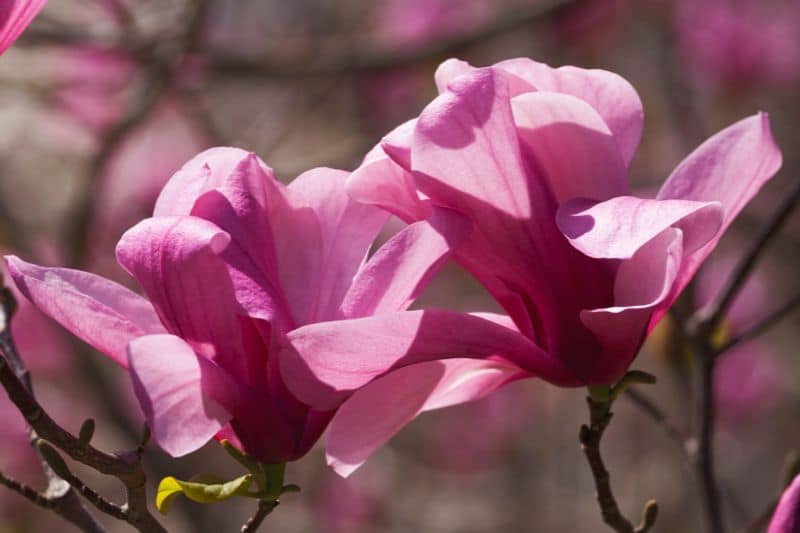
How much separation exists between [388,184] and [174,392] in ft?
0.49

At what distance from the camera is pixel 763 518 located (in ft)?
2.50

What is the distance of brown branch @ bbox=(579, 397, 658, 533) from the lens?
24.5 inches

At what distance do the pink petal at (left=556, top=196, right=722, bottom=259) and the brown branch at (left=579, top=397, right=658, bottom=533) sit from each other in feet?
0.34

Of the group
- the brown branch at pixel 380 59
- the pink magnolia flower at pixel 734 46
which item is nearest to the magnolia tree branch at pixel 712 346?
the brown branch at pixel 380 59

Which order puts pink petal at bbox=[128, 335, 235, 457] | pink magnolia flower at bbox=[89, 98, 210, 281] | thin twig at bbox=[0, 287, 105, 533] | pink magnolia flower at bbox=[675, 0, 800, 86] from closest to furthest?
1. pink petal at bbox=[128, 335, 235, 457]
2. thin twig at bbox=[0, 287, 105, 533]
3. pink magnolia flower at bbox=[89, 98, 210, 281]
4. pink magnolia flower at bbox=[675, 0, 800, 86]

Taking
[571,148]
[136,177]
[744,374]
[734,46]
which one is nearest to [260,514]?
[571,148]

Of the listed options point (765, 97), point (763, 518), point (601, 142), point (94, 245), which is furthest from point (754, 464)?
point (601, 142)

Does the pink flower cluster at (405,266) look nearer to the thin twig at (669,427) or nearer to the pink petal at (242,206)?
the pink petal at (242,206)

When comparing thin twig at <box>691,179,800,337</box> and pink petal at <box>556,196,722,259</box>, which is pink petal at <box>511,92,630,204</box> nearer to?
pink petal at <box>556,196,722,259</box>

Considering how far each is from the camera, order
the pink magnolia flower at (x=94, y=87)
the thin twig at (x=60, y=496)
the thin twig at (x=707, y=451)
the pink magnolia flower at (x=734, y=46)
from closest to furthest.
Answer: the thin twig at (x=60, y=496) < the thin twig at (x=707, y=451) < the pink magnolia flower at (x=94, y=87) < the pink magnolia flower at (x=734, y=46)

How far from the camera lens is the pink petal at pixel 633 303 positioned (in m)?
0.55

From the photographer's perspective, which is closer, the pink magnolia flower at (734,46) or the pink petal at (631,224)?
the pink petal at (631,224)

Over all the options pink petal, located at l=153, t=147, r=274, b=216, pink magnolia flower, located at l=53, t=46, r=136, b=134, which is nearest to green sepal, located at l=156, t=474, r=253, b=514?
pink petal, located at l=153, t=147, r=274, b=216

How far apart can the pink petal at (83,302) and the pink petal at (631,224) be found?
8.4 inches
